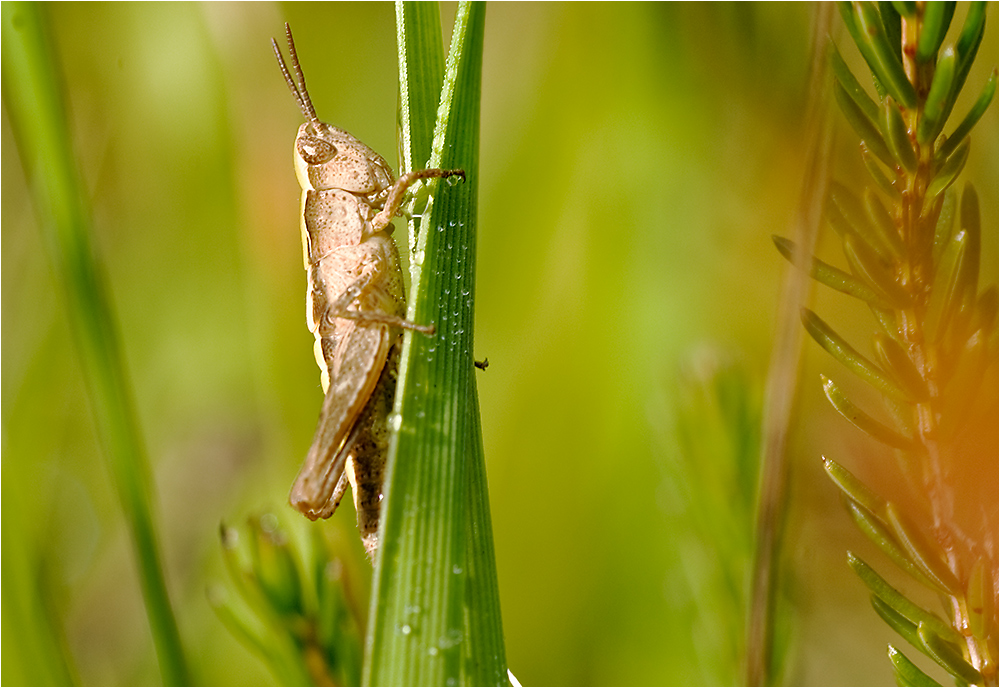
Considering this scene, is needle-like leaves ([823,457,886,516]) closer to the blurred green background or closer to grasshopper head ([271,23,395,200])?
the blurred green background

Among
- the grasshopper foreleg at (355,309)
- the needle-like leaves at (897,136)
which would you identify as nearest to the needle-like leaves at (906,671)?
the needle-like leaves at (897,136)

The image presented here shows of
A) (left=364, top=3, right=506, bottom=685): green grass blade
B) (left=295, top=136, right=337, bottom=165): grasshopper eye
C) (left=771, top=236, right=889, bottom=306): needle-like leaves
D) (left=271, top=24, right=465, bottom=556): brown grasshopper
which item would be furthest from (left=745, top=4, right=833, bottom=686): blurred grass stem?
(left=295, top=136, right=337, bottom=165): grasshopper eye

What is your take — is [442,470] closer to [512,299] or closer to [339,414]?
[339,414]

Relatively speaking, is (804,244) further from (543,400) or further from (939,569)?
(543,400)

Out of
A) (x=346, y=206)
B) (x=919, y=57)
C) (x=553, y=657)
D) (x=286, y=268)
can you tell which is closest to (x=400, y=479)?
(x=919, y=57)

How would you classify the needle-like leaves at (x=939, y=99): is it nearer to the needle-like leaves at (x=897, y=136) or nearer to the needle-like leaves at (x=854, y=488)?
the needle-like leaves at (x=897, y=136)
